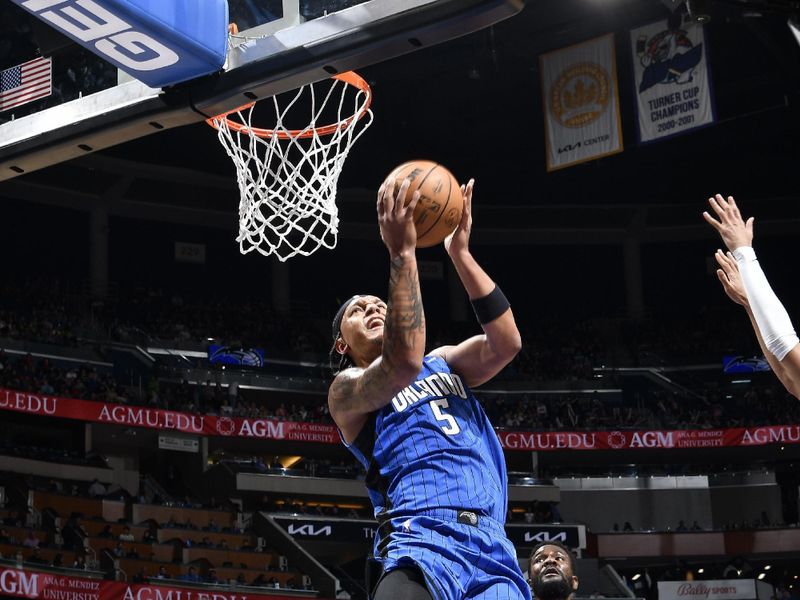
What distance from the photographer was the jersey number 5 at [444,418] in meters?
3.74

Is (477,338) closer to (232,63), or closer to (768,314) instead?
(768,314)

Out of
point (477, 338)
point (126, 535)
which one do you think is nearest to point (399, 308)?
point (477, 338)

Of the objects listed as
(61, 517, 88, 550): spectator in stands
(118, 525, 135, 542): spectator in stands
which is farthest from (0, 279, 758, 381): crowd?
(61, 517, 88, 550): spectator in stands

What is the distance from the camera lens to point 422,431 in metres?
3.73

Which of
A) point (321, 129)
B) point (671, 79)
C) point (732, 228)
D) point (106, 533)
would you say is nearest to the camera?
point (732, 228)

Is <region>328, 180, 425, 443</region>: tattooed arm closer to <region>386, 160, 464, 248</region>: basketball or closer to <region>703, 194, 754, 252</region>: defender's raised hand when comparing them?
<region>386, 160, 464, 248</region>: basketball

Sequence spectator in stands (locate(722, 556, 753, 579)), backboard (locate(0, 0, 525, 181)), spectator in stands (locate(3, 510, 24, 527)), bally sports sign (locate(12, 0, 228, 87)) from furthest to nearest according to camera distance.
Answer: spectator in stands (locate(722, 556, 753, 579)) → spectator in stands (locate(3, 510, 24, 527)) → backboard (locate(0, 0, 525, 181)) → bally sports sign (locate(12, 0, 228, 87))

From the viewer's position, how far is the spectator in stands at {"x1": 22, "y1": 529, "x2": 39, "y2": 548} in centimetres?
1736

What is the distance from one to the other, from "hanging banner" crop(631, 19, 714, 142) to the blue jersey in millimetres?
13592

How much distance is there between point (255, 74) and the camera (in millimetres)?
5578

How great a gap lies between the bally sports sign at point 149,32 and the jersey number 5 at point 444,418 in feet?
7.78

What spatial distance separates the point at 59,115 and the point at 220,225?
2342cm

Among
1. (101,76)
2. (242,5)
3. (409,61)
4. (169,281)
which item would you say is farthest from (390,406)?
(169,281)

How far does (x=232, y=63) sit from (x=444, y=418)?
103 inches
